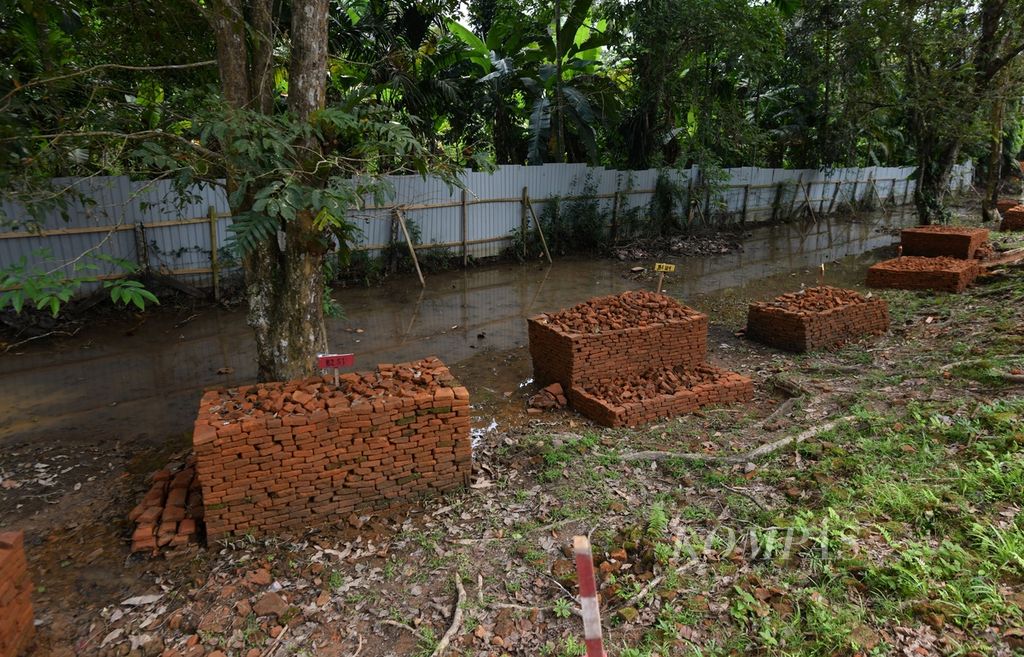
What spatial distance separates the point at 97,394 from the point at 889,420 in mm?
8016

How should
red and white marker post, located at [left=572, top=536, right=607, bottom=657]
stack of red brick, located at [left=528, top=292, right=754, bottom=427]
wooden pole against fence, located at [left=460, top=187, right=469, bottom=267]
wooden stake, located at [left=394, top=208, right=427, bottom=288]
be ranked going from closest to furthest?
red and white marker post, located at [left=572, top=536, right=607, bottom=657] < stack of red brick, located at [left=528, top=292, right=754, bottom=427] < wooden stake, located at [left=394, top=208, right=427, bottom=288] < wooden pole against fence, located at [left=460, top=187, right=469, bottom=267]

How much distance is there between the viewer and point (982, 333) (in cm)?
806

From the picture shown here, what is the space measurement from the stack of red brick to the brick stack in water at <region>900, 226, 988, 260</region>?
28.5 feet

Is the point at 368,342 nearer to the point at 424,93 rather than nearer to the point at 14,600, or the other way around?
the point at 14,600

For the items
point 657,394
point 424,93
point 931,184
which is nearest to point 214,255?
point 424,93

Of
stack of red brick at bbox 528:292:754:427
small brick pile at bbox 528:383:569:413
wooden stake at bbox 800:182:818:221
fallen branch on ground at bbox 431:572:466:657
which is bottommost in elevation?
fallen branch on ground at bbox 431:572:466:657

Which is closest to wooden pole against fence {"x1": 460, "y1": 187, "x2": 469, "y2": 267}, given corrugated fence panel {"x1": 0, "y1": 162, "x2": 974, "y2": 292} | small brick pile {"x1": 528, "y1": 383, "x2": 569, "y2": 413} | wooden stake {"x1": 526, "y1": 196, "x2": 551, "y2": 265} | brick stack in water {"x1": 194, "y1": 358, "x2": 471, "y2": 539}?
corrugated fence panel {"x1": 0, "y1": 162, "x2": 974, "y2": 292}

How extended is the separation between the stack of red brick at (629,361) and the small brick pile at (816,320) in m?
1.88

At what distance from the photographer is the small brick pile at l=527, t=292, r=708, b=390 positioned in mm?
6730

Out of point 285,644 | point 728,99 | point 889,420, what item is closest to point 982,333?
point 889,420

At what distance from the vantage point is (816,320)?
27.7 ft

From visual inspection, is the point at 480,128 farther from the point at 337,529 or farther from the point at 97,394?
the point at 337,529

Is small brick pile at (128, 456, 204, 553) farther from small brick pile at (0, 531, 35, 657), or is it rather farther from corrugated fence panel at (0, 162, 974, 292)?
corrugated fence panel at (0, 162, 974, 292)

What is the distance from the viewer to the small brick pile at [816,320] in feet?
27.7
